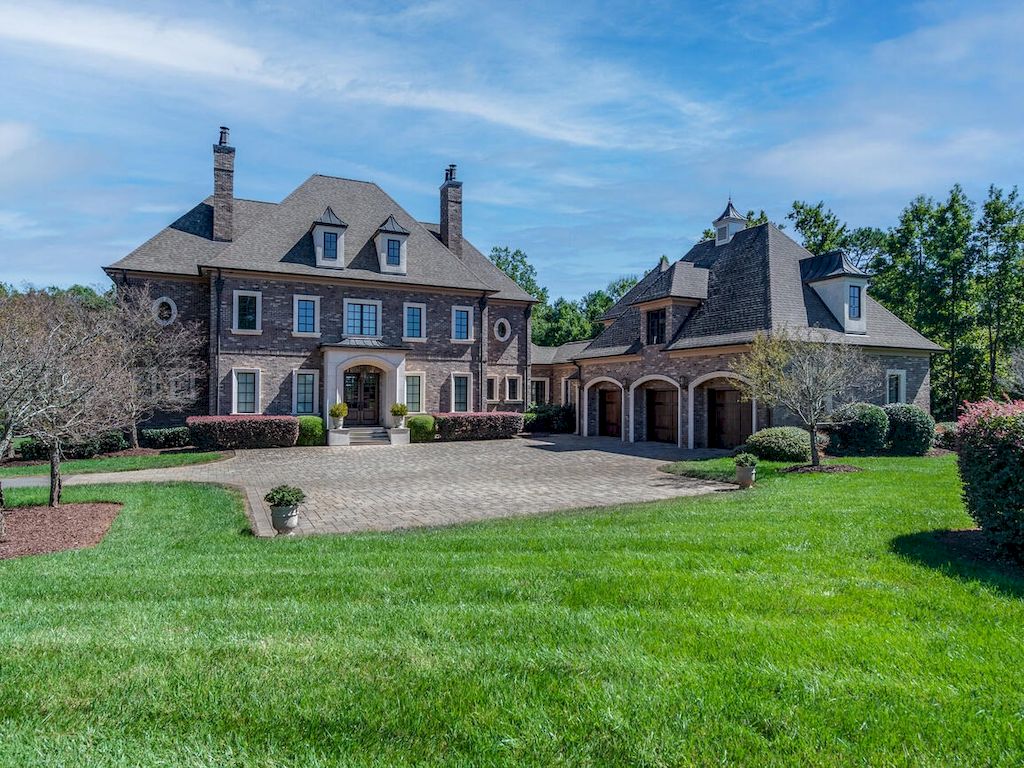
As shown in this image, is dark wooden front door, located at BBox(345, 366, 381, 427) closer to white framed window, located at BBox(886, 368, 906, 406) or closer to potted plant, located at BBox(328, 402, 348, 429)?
potted plant, located at BBox(328, 402, 348, 429)

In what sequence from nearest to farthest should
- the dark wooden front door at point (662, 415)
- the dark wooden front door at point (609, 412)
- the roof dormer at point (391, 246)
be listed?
1. the dark wooden front door at point (662, 415)
2. the roof dormer at point (391, 246)
3. the dark wooden front door at point (609, 412)

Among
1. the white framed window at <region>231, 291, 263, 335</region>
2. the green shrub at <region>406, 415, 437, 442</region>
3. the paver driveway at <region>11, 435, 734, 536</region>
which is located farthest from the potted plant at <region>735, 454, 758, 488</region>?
the white framed window at <region>231, 291, 263, 335</region>

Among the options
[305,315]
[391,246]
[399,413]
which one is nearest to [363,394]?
[399,413]

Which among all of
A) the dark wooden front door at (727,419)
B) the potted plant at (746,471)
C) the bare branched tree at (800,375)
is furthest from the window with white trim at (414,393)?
Result: the potted plant at (746,471)

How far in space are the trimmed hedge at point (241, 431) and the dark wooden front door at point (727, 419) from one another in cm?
1534

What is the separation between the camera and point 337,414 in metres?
23.9

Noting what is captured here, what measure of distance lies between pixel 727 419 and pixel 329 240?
17758 millimetres

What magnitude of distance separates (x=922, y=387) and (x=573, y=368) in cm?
1832

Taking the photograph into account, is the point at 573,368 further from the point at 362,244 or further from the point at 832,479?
the point at 832,479

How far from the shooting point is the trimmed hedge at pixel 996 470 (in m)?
6.12

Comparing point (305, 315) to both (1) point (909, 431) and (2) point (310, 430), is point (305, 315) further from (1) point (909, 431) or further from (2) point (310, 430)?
(1) point (909, 431)

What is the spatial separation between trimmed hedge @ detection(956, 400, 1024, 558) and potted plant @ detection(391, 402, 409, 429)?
2044 cm

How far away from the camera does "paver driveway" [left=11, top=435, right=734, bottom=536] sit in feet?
34.5

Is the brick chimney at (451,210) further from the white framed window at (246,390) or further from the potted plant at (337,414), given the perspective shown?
the white framed window at (246,390)
